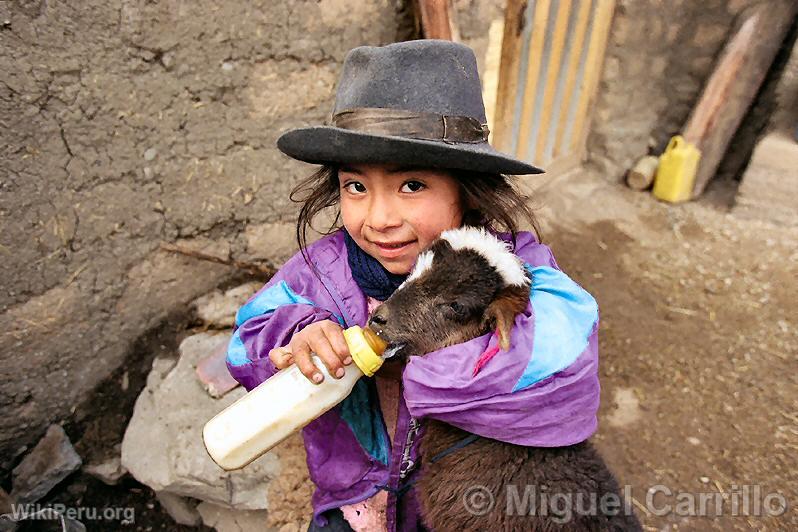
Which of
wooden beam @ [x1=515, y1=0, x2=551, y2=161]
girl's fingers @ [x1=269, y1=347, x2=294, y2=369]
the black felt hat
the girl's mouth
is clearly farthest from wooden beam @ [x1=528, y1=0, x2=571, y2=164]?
girl's fingers @ [x1=269, y1=347, x2=294, y2=369]

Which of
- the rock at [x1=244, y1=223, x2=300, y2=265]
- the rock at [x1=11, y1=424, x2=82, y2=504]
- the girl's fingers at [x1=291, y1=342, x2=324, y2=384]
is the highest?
the girl's fingers at [x1=291, y1=342, x2=324, y2=384]

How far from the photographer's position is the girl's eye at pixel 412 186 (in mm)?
1412

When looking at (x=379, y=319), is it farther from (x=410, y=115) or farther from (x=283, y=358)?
(x=410, y=115)

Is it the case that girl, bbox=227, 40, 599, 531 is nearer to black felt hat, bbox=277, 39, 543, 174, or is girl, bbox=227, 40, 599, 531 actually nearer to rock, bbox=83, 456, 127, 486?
black felt hat, bbox=277, 39, 543, 174

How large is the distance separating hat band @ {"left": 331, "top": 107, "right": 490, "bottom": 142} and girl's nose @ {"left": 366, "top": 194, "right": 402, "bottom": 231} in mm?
177

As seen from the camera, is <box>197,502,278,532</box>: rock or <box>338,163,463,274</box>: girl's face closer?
<box>338,163,463,274</box>: girl's face

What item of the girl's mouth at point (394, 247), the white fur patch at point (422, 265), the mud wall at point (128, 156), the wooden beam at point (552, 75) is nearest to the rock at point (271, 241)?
the mud wall at point (128, 156)

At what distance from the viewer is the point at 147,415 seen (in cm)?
252

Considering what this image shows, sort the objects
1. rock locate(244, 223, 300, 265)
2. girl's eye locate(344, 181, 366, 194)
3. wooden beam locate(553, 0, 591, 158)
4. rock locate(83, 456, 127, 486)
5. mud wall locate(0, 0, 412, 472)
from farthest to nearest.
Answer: wooden beam locate(553, 0, 591, 158), rock locate(244, 223, 300, 265), rock locate(83, 456, 127, 486), mud wall locate(0, 0, 412, 472), girl's eye locate(344, 181, 366, 194)

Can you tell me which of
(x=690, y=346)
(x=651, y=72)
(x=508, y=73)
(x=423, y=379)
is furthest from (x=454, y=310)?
(x=651, y=72)

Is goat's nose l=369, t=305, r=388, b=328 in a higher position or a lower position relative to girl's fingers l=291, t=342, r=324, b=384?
higher

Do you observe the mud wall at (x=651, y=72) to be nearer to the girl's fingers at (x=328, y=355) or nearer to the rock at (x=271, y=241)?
the rock at (x=271, y=241)

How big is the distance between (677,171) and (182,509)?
15.9 feet

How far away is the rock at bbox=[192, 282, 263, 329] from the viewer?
111 inches
